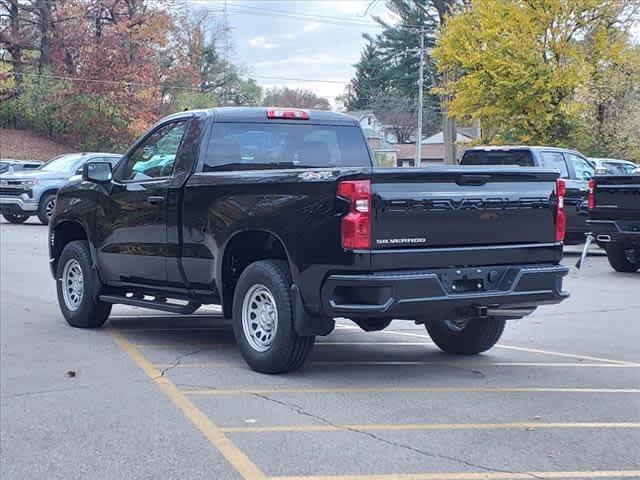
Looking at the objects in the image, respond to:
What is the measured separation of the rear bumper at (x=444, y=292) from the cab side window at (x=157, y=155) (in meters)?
2.54

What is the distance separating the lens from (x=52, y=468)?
5289 millimetres

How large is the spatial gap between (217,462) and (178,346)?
11.9 ft

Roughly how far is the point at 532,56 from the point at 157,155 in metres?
21.8

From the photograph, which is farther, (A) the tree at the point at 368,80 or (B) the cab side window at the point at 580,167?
(A) the tree at the point at 368,80

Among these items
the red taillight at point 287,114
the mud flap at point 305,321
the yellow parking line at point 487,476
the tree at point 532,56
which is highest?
the tree at point 532,56

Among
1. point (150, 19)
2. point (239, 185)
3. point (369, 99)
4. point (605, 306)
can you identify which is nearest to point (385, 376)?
point (239, 185)

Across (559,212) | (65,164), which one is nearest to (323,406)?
(559,212)

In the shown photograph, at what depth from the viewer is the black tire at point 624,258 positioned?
15805mm

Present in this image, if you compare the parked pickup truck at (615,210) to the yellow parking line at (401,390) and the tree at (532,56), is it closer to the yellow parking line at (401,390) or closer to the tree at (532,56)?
the yellow parking line at (401,390)

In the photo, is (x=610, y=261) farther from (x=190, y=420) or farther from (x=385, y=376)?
(x=190, y=420)

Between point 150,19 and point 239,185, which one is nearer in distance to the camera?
point 239,185

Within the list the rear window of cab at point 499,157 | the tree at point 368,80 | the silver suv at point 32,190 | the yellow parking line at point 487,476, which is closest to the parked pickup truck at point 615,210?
the rear window of cab at point 499,157

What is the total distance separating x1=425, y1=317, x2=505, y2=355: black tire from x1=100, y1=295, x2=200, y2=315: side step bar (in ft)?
6.62

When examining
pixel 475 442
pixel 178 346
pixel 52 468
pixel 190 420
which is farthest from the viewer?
pixel 178 346
